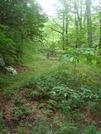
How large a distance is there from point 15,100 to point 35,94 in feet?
2.57

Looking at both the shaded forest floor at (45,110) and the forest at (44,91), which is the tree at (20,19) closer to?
the forest at (44,91)

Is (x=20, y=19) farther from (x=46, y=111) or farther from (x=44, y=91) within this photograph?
(x=46, y=111)

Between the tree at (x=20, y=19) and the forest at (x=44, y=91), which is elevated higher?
the tree at (x=20, y=19)

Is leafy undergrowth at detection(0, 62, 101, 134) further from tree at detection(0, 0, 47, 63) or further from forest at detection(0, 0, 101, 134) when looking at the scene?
tree at detection(0, 0, 47, 63)

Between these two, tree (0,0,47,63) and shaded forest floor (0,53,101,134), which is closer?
shaded forest floor (0,53,101,134)

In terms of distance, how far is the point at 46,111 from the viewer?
3.68 m

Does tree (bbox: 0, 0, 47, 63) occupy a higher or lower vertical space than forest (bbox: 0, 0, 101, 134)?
higher

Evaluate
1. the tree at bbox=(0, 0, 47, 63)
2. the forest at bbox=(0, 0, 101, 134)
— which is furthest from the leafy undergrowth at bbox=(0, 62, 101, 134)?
the tree at bbox=(0, 0, 47, 63)

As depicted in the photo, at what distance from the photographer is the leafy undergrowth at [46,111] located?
9.82 ft

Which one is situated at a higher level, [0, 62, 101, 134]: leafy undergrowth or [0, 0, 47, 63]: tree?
[0, 0, 47, 63]: tree

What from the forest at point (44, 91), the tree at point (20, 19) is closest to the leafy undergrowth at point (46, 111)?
the forest at point (44, 91)

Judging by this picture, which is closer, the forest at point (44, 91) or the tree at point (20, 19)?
the forest at point (44, 91)

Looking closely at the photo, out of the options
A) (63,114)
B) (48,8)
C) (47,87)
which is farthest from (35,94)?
(48,8)

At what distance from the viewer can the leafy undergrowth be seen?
9.82 ft
